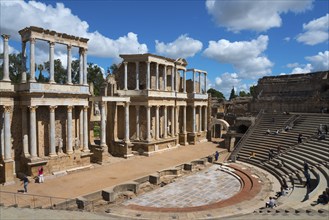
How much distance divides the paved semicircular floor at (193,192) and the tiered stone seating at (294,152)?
373cm

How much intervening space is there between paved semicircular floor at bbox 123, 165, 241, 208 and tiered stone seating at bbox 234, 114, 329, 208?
147 inches

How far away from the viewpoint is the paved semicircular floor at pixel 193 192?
55.3 feet

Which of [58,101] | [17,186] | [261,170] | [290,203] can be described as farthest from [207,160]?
[17,186]

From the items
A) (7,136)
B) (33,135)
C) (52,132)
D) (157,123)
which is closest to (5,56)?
(7,136)

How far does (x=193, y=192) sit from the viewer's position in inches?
736

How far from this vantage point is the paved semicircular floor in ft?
55.3

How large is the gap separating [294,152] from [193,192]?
11131 mm

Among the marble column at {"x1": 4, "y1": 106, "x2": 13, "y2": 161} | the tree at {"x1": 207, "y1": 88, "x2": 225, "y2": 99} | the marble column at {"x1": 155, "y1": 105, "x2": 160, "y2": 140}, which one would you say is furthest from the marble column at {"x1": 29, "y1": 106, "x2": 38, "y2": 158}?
the tree at {"x1": 207, "y1": 88, "x2": 225, "y2": 99}

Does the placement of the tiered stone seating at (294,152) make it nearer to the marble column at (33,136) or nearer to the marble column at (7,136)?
the marble column at (33,136)

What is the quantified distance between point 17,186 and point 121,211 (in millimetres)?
8609

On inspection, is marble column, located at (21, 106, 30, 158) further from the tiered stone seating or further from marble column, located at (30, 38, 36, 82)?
the tiered stone seating

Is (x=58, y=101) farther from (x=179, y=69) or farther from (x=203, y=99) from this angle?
(x=203, y=99)

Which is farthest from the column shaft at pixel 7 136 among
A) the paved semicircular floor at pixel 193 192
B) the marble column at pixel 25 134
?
the paved semicircular floor at pixel 193 192

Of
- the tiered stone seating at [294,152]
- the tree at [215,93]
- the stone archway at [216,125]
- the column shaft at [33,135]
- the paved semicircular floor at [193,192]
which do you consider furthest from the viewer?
the tree at [215,93]
